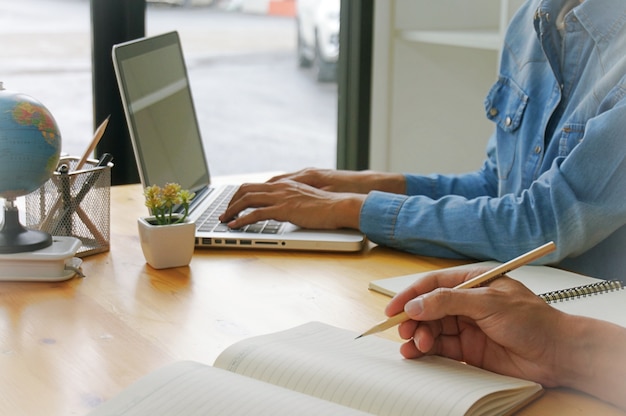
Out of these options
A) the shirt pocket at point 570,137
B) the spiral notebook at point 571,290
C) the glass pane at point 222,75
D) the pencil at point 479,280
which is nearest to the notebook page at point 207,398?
the pencil at point 479,280

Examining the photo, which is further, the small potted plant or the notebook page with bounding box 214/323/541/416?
the small potted plant

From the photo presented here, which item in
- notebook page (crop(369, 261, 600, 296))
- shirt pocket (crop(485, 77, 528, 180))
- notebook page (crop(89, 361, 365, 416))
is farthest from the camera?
shirt pocket (crop(485, 77, 528, 180))

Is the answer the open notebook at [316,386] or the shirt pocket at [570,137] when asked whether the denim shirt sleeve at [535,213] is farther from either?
the open notebook at [316,386]

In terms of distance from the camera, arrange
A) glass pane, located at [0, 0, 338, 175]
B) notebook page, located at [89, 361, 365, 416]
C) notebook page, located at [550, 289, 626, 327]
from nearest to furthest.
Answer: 1. notebook page, located at [89, 361, 365, 416]
2. notebook page, located at [550, 289, 626, 327]
3. glass pane, located at [0, 0, 338, 175]

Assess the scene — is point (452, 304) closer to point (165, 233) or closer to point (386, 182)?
point (165, 233)

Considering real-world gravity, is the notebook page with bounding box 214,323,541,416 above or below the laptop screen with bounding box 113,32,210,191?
below

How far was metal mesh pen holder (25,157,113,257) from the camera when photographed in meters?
1.35

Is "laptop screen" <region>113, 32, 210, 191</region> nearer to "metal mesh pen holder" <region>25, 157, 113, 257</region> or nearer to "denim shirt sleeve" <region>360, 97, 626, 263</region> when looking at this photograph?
"metal mesh pen holder" <region>25, 157, 113, 257</region>

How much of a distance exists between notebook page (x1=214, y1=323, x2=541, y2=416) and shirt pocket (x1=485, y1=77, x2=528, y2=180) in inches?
27.4

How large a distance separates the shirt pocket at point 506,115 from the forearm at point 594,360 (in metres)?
0.70

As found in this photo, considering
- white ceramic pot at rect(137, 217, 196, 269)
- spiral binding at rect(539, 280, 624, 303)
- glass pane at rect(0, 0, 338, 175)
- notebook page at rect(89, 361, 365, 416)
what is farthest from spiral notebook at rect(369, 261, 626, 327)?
glass pane at rect(0, 0, 338, 175)

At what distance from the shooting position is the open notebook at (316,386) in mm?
804

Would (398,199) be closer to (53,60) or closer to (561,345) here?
(561,345)

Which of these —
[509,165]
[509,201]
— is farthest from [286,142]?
[509,201]
